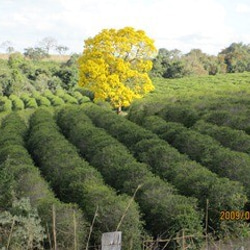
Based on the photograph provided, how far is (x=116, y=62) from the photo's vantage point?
129 ft

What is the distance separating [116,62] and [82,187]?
89.6 ft

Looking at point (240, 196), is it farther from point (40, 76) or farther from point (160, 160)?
point (40, 76)

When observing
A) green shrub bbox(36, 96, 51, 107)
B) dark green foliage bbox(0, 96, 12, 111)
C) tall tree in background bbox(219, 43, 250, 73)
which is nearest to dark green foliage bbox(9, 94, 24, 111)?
dark green foliage bbox(0, 96, 12, 111)

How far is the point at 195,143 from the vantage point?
17953 mm

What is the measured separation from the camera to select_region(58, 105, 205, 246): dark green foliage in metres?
11.1

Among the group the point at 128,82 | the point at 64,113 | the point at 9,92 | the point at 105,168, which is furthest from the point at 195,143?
the point at 9,92

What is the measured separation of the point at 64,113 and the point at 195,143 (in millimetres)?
16058

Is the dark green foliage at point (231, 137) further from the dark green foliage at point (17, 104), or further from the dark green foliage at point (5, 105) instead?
the dark green foliage at point (5, 105)

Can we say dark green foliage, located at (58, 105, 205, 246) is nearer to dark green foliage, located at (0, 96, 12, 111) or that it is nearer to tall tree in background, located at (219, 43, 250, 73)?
dark green foliage, located at (0, 96, 12, 111)

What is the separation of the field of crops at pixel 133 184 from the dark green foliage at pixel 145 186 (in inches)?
1.1

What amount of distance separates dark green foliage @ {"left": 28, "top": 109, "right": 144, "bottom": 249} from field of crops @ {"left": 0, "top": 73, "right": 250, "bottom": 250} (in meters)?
0.03

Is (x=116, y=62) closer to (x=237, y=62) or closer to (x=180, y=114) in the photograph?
(x=180, y=114)
